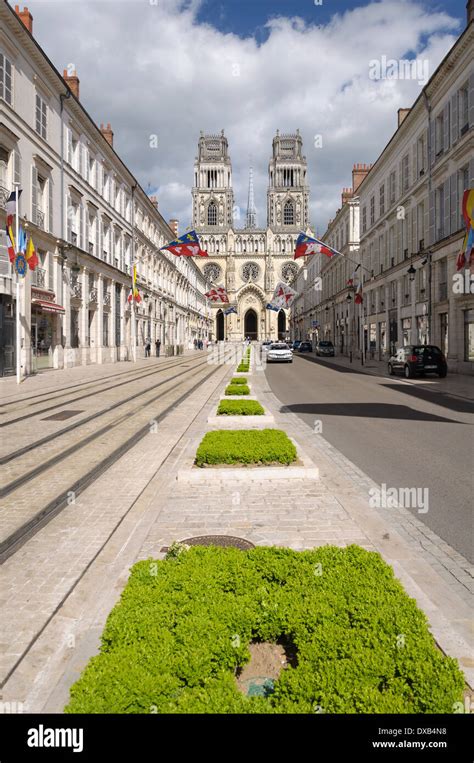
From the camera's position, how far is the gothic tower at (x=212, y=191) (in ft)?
401

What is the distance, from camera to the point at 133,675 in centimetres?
215

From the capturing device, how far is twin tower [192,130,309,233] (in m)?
121

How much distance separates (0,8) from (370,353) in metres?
34.0

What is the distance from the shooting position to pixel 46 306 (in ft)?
81.5

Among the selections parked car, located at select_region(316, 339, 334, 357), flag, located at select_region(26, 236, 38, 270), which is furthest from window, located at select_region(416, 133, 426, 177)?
flag, located at select_region(26, 236, 38, 270)

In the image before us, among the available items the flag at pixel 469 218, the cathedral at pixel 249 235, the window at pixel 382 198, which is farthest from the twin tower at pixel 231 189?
the flag at pixel 469 218

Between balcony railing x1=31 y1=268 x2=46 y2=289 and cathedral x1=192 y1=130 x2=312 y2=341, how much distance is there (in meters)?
87.9

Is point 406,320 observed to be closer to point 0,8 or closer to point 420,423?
point 420,423

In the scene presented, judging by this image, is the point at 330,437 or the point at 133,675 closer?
the point at 133,675

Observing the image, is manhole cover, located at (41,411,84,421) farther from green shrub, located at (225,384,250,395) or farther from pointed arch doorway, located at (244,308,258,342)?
pointed arch doorway, located at (244,308,258,342)

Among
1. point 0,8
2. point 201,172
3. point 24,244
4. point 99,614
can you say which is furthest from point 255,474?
point 201,172

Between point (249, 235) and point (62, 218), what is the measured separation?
96.4 m

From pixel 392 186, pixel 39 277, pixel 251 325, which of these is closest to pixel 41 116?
pixel 39 277

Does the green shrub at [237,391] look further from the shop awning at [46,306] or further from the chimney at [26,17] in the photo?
the chimney at [26,17]
